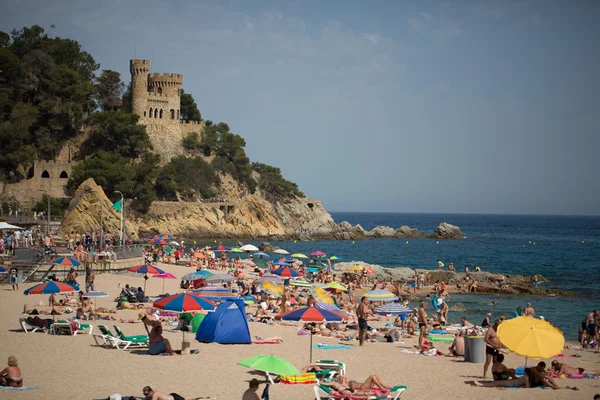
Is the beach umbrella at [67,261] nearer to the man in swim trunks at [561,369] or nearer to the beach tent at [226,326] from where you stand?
the beach tent at [226,326]

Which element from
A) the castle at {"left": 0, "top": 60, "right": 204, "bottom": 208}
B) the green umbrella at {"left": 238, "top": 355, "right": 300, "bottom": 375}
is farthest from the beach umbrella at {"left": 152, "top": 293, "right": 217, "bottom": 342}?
the castle at {"left": 0, "top": 60, "right": 204, "bottom": 208}

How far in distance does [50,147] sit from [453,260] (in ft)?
119

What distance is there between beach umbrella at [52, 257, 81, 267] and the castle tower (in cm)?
4507

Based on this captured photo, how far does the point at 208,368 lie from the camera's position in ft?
42.7

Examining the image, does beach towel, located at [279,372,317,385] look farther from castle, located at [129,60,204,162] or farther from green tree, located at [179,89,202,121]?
green tree, located at [179,89,202,121]

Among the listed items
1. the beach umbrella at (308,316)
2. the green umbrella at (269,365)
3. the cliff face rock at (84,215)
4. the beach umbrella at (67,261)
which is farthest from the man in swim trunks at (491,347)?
the cliff face rock at (84,215)

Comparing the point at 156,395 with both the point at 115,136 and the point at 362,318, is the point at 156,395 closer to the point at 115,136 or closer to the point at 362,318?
the point at 362,318

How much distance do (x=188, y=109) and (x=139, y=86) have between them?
1261cm

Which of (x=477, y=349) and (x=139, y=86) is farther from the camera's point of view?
(x=139, y=86)

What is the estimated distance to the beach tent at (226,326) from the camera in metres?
15.6

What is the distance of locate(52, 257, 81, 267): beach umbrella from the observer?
80.4 ft

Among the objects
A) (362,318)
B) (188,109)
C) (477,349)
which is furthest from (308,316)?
(188,109)

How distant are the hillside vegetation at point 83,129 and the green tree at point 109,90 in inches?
4.1

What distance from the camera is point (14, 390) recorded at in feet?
35.3
